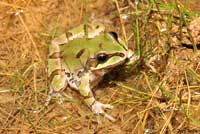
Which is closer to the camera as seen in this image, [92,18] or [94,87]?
[94,87]

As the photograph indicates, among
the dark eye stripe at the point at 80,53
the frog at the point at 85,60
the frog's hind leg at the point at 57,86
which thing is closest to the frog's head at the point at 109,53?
the frog at the point at 85,60

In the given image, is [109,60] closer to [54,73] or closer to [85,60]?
[85,60]

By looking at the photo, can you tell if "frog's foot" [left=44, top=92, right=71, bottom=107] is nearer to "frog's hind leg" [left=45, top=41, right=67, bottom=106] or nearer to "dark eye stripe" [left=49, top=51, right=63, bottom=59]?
"frog's hind leg" [left=45, top=41, right=67, bottom=106]

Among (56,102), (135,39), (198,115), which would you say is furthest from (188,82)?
(56,102)

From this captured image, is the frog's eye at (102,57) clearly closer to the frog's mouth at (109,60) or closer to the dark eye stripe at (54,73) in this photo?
the frog's mouth at (109,60)

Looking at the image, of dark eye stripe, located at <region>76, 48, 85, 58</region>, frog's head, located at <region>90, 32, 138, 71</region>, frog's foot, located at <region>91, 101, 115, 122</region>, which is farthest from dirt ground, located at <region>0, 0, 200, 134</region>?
dark eye stripe, located at <region>76, 48, 85, 58</region>

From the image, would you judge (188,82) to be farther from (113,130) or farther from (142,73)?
(113,130)

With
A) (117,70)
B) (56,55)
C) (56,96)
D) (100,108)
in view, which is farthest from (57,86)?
(117,70)
